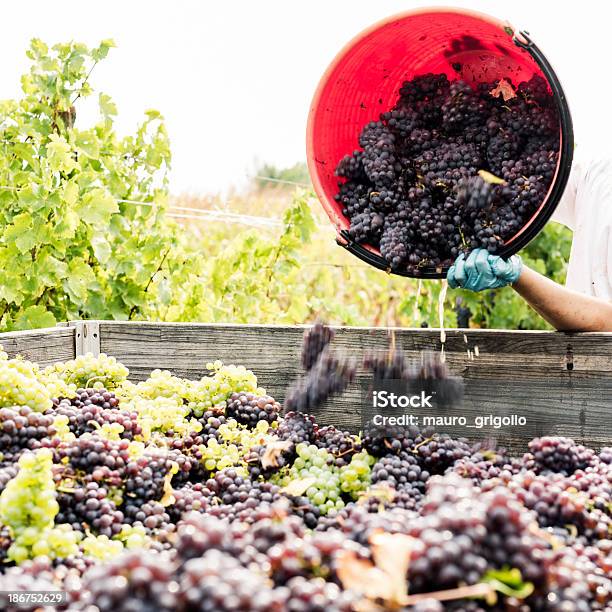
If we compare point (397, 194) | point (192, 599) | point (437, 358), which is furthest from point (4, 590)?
point (397, 194)

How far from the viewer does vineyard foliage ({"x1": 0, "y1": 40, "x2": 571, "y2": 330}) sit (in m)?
2.94

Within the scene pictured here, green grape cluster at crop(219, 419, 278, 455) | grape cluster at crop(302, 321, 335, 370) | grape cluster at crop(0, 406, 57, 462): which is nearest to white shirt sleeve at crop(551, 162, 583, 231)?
grape cluster at crop(302, 321, 335, 370)

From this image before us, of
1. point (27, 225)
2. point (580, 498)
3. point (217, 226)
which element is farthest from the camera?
point (217, 226)

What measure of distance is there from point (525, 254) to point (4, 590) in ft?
17.7

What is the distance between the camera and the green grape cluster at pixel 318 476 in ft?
4.85

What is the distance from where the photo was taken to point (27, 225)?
2.91 m

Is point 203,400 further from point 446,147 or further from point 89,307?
point 89,307

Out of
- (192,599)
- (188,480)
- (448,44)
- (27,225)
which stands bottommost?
(188,480)

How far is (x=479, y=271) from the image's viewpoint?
77.9 inches

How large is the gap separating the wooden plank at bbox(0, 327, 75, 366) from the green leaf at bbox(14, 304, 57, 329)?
522 mm

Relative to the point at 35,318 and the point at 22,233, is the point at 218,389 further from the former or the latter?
the point at 22,233

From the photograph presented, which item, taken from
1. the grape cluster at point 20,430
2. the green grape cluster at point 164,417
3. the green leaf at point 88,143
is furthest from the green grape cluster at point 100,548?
the green leaf at point 88,143

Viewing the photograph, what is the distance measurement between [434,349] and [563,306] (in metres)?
0.36

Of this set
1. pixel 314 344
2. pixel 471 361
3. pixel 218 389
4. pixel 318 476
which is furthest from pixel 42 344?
pixel 471 361
